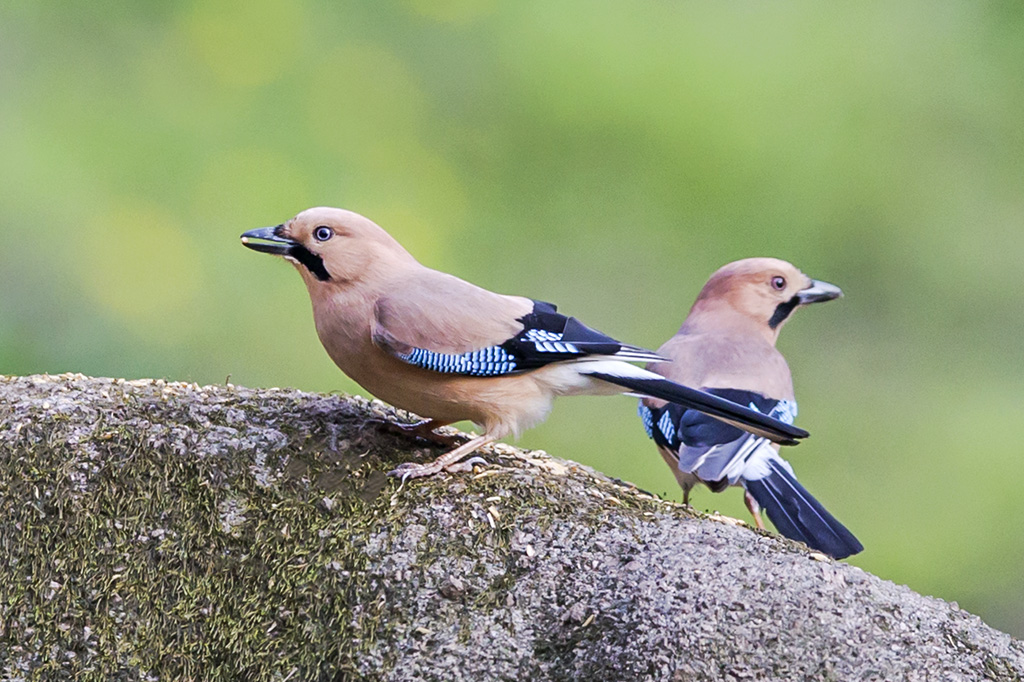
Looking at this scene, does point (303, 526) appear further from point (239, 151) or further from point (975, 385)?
point (975, 385)

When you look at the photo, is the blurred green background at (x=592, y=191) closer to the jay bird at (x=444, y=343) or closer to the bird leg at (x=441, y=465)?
the jay bird at (x=444, y=343)

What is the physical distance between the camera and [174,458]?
2.91 meters

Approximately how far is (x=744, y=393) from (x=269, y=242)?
1692mm

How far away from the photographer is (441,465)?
9.79 ft

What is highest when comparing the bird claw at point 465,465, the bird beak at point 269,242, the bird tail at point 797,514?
the bird beak at point 269,242

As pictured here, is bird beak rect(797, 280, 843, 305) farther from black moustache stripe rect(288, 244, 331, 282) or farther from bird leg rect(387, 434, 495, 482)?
black moustache stripe rect(288, 244, 331, 282)

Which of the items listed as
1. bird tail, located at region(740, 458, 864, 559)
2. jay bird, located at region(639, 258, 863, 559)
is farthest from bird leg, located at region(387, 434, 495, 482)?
bird tail, located at region(740, 458, 864, 559)

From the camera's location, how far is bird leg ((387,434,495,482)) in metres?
2.94

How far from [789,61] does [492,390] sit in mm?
5310

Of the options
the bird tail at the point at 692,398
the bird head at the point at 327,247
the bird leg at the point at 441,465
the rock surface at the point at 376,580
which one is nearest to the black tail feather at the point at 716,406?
the bird tail at the point at 692,398

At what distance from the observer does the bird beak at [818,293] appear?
422 cm

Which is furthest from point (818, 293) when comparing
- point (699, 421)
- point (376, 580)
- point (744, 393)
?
point (376, 580)

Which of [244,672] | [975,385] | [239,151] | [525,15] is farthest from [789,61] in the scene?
[244,672]

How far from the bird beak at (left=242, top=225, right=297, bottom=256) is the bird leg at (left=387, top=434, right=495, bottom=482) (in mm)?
747
